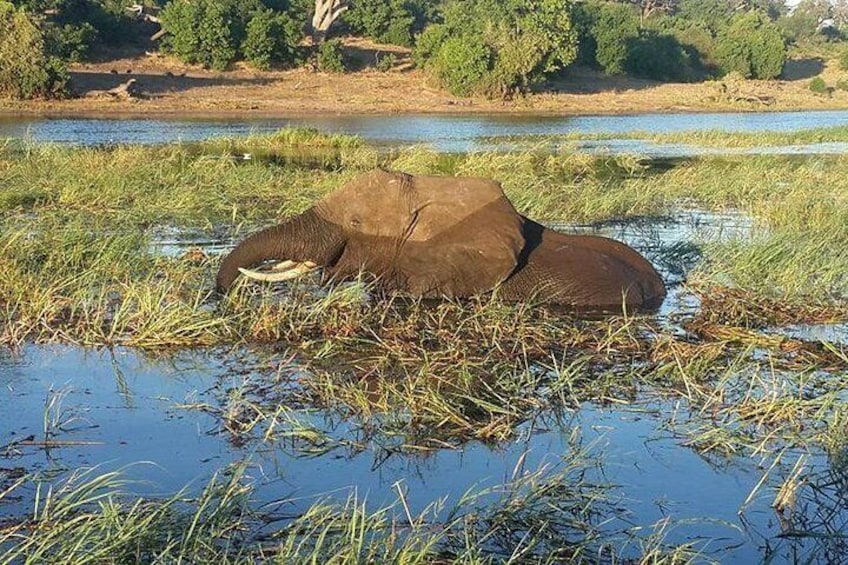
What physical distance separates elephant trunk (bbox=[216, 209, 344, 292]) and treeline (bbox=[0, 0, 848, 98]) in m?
27.2

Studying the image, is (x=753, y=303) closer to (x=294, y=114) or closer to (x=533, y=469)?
(x=533, y=469)

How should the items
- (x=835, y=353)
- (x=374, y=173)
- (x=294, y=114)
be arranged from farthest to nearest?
1. (x=294, y=114)
2. (x=374, y=173)
3. (x=835, y=353)

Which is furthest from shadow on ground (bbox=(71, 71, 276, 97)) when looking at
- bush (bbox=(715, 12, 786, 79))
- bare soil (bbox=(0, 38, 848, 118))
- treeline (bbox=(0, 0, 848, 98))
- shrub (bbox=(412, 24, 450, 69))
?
bush (bbox=(715, 12, 786, 79))

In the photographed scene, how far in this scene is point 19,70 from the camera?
32.1m

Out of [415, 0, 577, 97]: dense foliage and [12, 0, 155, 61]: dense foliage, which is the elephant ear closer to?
[12, 0, 155, 61]: dense foliage

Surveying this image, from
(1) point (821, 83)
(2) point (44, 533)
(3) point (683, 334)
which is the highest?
(2) point (44, 533)

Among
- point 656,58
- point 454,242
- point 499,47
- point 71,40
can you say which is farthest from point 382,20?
point 454,242

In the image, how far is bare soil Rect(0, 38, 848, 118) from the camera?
3359 cm

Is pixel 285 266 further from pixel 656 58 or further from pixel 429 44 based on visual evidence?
pixel 656 58

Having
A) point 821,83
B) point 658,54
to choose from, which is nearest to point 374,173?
point 658,54

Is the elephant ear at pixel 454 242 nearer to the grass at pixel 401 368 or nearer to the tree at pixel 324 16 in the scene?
the grass at pixel 401 368

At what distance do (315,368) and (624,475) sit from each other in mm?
2010

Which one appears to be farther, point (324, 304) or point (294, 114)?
point (294, 114)

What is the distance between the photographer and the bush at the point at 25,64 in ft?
105
